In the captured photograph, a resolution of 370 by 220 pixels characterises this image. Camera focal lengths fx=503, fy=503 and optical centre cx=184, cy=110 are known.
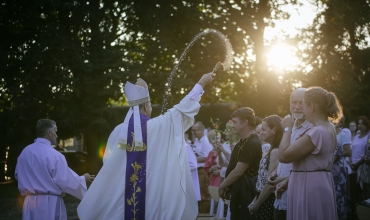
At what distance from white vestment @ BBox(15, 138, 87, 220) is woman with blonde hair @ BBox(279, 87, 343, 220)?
335cm

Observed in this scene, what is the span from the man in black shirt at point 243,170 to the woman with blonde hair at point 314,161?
1362mm

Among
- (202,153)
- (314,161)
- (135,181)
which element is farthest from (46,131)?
(202,153)

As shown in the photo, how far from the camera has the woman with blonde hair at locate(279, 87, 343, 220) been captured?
4.75m

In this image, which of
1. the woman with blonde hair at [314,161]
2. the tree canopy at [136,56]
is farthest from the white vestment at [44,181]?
the tree canopy at [136,56]

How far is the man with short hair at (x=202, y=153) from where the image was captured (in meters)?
14.3

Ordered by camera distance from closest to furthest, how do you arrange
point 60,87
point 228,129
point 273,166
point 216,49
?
point 273,166 → point 228,129 → point 60,87 → point 216,49

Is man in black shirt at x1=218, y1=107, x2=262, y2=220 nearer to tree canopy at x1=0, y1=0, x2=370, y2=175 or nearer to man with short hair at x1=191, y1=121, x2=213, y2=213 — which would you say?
man with short hair at x1=191, y1=121, x2=213, y2=213

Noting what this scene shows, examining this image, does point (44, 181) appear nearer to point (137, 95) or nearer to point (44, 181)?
point (44, 181)

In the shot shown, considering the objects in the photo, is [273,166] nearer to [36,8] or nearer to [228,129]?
[228,129]

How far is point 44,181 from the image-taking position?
7.02m

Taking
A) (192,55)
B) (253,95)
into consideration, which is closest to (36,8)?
(192,55)

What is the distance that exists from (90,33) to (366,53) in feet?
55.3

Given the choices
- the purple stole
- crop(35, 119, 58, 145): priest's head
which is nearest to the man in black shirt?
→ the purple stole

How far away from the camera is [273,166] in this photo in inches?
238
